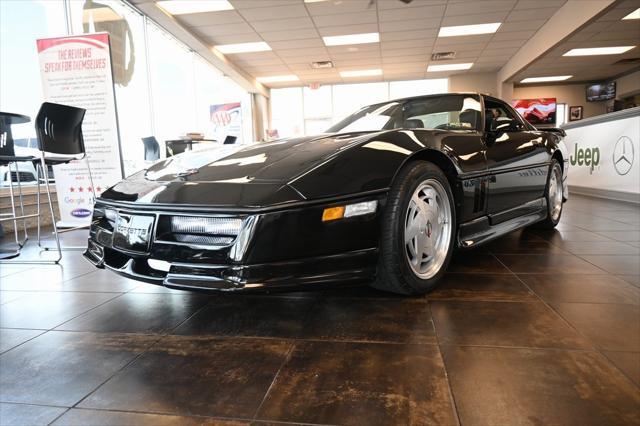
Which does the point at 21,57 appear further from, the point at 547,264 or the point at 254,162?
the point at 547,264

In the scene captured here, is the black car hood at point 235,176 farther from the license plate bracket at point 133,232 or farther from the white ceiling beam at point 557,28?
the white ceiling beam at point 557,28

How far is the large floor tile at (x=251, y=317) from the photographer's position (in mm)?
1558

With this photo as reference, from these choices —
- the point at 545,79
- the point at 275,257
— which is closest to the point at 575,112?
the point at 545,79

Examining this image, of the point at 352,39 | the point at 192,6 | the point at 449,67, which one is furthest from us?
the point at 449,67

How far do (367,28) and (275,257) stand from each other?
27.1ft

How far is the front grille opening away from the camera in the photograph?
4.62 ft

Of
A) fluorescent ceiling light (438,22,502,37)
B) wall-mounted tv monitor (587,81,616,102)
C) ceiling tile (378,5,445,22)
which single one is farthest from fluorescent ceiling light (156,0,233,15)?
wall-mounted tv monitor (587,81,616,102)

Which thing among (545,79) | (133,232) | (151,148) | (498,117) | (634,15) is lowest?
(133,232)

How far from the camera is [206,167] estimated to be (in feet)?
5.86

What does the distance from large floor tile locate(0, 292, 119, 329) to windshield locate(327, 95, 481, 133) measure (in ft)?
5.73

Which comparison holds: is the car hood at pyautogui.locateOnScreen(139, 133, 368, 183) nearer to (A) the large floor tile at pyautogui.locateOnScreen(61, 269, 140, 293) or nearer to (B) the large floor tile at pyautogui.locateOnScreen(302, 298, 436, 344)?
(B) the large floor tile at pyautogui.locateOnScreen(302, 298, 436, 344)

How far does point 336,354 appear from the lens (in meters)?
1.34

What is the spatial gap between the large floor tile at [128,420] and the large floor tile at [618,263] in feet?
7.28

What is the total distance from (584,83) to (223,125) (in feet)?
42.5
